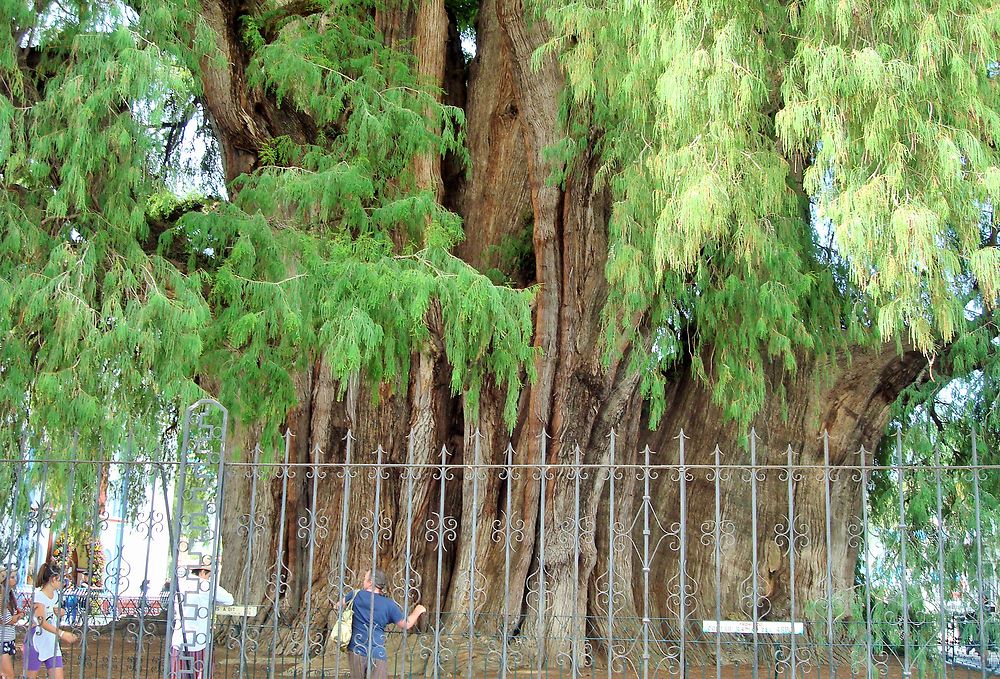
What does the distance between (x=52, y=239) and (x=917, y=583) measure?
A: 654 cm

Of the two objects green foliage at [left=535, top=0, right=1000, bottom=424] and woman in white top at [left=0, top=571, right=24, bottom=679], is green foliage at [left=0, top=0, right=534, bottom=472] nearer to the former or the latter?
woman in white top at [left=0, top=571, right=24, bottom=679]

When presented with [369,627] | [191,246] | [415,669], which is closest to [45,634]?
[369,627]

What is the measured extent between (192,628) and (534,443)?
3429 millimetres

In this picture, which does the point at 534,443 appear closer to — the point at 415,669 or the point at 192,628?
the point at 415,669

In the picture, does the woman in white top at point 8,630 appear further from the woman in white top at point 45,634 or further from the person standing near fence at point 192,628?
the person standing near fence at point 192,628

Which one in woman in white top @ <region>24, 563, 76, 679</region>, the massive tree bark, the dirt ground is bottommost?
the dirt ground

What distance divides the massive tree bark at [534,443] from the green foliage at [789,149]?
2.57 feet

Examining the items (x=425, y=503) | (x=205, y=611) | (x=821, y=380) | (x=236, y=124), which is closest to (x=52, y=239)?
(x=236, y=124)

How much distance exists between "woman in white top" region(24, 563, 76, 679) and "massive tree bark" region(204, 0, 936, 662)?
2.16m

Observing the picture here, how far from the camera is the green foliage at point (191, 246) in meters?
6.50

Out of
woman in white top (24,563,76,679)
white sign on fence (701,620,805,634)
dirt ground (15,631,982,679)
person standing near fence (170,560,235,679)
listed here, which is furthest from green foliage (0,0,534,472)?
white sign on fence (701,620,805,634)

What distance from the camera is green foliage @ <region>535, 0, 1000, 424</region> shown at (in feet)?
19.0

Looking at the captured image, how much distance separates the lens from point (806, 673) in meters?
8.22

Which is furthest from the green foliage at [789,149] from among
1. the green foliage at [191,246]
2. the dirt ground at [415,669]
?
the dirt ground at [415,669]
